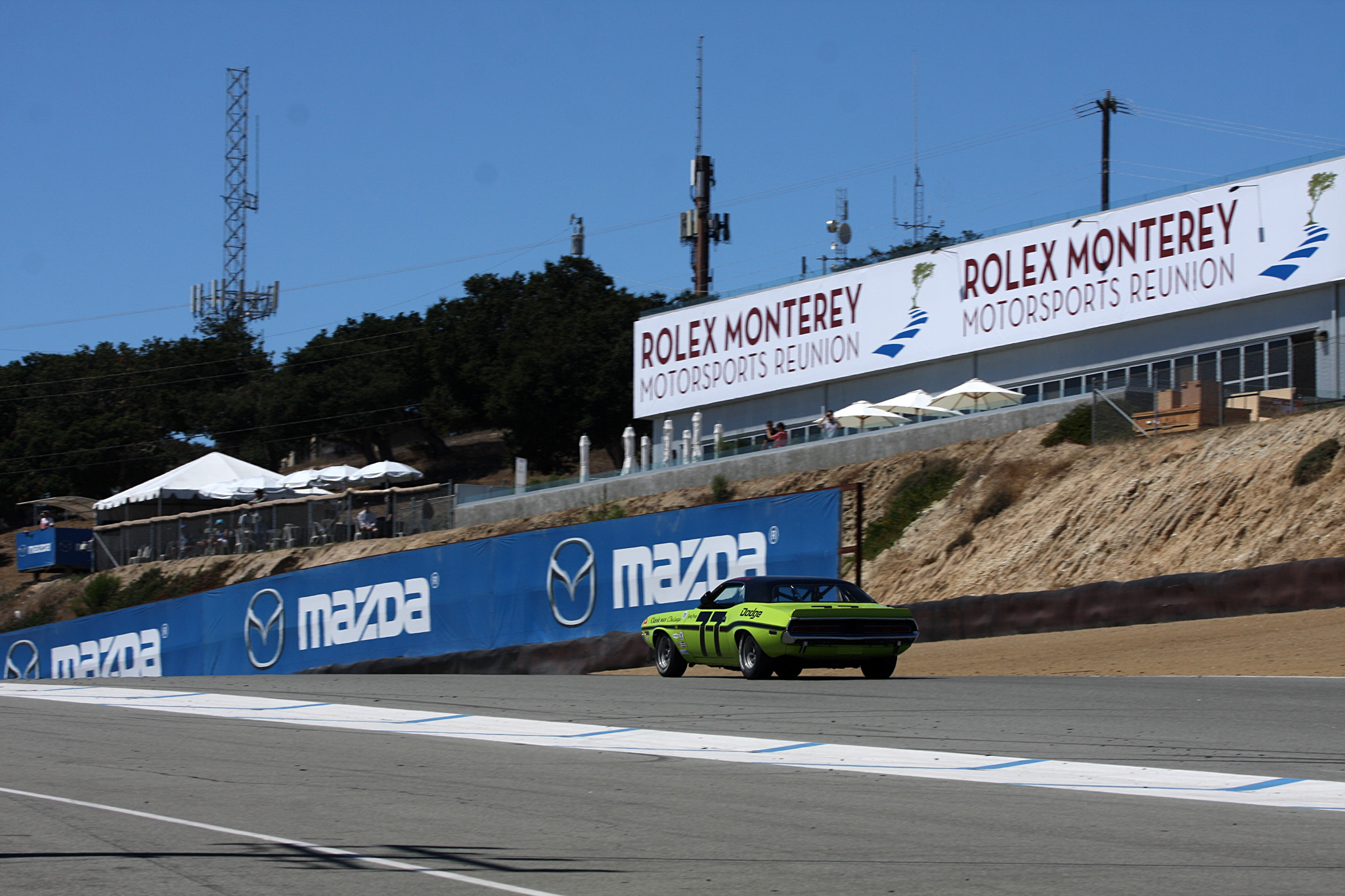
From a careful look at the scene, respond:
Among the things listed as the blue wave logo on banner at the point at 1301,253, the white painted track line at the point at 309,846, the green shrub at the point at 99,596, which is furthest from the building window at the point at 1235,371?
the green shrub at the point at 99,596

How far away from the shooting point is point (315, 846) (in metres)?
6.82

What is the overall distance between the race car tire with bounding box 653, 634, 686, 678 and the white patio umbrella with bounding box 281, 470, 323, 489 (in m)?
38.7

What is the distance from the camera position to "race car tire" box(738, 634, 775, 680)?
1747cm

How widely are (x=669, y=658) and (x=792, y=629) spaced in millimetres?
2978

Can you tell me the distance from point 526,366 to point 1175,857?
229 feet

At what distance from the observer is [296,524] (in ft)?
168

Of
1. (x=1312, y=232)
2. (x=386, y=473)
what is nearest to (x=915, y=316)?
(x=1312, y=232)

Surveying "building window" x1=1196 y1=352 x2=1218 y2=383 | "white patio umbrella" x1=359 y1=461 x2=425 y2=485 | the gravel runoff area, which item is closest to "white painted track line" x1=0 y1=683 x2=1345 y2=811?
the gravel runoff area

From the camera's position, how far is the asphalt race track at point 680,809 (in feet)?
19.9

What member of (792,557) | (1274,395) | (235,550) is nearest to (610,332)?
(235,550)

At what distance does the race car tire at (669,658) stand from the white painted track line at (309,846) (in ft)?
36.7

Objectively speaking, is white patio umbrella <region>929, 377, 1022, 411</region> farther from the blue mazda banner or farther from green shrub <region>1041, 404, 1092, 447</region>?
the blue mazda banner

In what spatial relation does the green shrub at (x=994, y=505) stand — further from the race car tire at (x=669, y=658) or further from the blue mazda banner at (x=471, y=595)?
the race car tire at (x=669, y=658)

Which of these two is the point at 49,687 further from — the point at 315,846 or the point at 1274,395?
the point at 1274,395
